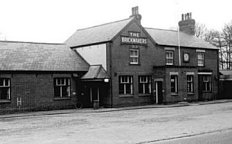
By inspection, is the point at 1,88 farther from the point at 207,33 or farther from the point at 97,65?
the point at 207,33

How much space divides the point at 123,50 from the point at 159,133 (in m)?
18.7

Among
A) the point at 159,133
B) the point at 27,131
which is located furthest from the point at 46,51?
the point at 159,133

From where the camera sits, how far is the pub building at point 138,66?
31.8 m

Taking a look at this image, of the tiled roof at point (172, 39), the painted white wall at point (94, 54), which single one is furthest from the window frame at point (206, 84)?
the painted white wall at point (94, 54)

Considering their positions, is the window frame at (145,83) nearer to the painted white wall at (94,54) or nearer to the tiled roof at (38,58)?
the painted white wall at (94,54)

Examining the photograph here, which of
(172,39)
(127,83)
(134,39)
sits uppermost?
(172,39)

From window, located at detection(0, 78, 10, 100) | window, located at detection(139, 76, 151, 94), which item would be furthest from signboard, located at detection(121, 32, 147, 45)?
window, located at detection(0, 78, 10, 100)

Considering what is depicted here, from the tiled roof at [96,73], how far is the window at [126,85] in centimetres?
185

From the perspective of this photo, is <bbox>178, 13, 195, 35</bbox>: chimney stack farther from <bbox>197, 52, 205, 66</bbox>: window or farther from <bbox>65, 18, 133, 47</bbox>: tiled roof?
<bbox>65, 18, 133, 47</bbox>: tiled roof

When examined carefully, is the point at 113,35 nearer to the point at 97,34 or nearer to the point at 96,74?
the point at 97,34

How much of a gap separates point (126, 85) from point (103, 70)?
8.54 feet

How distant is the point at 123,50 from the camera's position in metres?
32.6

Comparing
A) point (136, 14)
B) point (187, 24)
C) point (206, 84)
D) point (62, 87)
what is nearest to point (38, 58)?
point (62, 87)

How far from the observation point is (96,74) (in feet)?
102
